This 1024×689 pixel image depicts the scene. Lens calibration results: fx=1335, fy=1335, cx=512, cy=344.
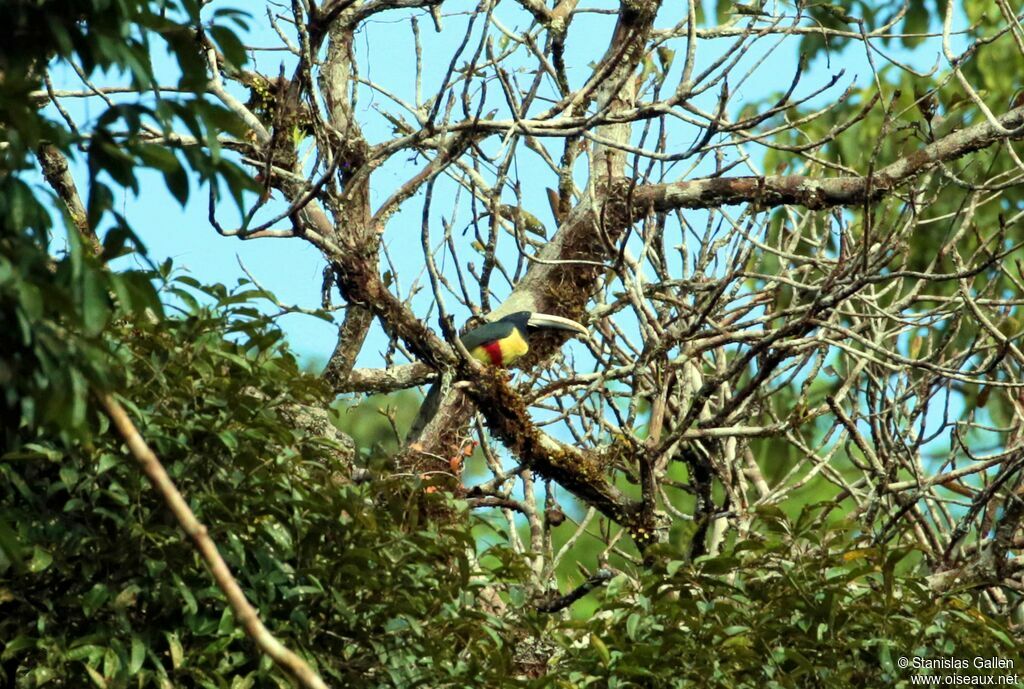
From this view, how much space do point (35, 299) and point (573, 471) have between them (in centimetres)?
375

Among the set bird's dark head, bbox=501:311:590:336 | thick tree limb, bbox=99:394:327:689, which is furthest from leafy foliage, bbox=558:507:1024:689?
bird's dark head, bbox=501:311:590:336

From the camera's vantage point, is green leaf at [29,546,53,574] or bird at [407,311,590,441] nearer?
green leaf at [29,546,53,574]

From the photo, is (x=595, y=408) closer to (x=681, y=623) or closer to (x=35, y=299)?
(x=681, y=623)

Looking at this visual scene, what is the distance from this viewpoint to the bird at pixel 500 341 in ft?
20.5

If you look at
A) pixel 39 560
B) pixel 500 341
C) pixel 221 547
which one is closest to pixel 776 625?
pixel 221 547

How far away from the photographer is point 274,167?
517 cm

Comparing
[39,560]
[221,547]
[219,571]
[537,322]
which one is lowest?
[219,571]

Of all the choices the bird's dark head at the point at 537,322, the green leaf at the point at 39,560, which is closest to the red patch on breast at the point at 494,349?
the bird's dark head at the point at 537,322

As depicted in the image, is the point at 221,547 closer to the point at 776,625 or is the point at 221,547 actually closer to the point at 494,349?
the point at 776,625

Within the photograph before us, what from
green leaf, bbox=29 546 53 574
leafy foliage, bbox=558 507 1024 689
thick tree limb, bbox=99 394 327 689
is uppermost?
leafy foliage, bbox=558 507 1024 689

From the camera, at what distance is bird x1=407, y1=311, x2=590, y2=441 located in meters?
6.23

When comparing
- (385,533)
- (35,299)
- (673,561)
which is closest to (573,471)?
(673,561)

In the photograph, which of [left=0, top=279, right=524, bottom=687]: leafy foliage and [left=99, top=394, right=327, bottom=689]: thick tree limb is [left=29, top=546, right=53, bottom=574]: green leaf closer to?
[left=0, top=279, right=524, bottom=687]: leafy foliage

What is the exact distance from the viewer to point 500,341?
6.23 meters
